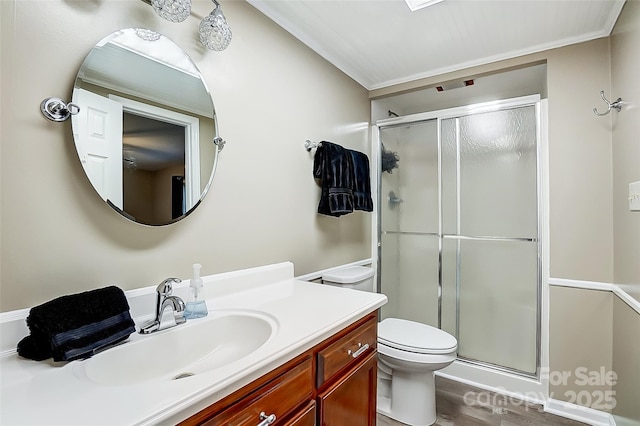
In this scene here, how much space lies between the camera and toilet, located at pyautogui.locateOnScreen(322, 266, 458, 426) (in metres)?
1.72

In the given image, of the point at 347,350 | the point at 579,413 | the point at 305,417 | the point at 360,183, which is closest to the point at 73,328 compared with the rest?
the point at 305,417

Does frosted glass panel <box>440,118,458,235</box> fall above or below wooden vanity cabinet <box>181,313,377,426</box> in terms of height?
above

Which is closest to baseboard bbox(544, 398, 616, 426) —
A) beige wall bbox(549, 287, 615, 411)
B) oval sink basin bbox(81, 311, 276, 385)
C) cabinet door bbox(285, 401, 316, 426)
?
beige wall bbox(549, 287, 615, 411)

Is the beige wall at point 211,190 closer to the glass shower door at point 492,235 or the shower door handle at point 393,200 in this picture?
the shower door handle at point 393,200

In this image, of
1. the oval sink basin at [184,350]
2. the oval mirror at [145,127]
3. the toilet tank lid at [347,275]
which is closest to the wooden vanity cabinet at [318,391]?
the oval sink basin at [184,350]

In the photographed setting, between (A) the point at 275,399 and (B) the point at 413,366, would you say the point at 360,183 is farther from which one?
(A) the point at 275,399

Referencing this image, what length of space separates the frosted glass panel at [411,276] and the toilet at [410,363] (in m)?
0.63

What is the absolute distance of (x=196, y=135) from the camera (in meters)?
1.29

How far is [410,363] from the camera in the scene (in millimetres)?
1722

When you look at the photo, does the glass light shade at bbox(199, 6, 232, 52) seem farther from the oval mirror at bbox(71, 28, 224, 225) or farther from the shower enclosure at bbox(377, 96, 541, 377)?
the shower enclosure at bbox(377, 96, 541, 377)

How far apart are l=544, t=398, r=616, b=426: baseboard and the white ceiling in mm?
2233

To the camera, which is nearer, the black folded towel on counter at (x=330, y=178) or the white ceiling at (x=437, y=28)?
the white ceiling at (x=437, y=28)

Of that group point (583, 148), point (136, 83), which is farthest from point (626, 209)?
point (136, 83)

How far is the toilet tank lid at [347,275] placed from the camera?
1942mm
